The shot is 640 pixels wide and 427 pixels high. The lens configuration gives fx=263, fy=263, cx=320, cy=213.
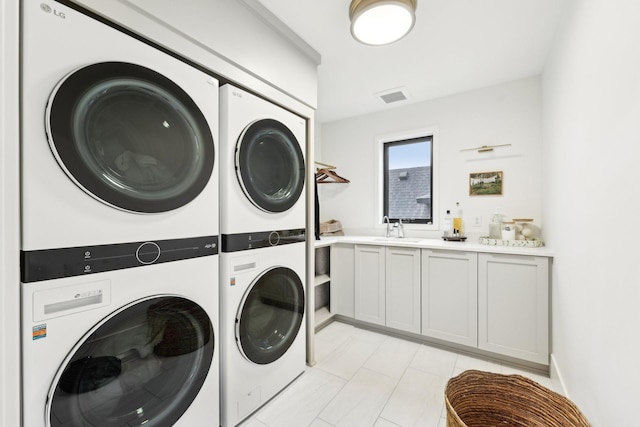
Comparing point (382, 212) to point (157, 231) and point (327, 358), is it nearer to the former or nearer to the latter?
point (327, 358)

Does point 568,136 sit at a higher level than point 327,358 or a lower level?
higher

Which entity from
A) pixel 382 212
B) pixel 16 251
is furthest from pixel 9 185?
pixel 382 212

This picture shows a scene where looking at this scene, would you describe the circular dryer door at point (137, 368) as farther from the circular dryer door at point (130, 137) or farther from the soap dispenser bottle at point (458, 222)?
the soap dispenser bottle at point (458, 222)

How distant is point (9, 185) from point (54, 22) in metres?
0.54

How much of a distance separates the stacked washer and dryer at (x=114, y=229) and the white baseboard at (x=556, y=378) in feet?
6.88

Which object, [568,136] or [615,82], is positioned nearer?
[615,82]

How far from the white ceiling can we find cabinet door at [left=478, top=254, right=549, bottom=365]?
1.65 metres

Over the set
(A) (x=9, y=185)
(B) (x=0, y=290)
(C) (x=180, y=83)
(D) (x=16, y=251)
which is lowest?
(B) (x=0, y=290)

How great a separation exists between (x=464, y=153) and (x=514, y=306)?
1.54 metres

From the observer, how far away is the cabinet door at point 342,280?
2.88 metres

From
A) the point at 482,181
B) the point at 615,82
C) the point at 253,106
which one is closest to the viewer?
the point at 615,82

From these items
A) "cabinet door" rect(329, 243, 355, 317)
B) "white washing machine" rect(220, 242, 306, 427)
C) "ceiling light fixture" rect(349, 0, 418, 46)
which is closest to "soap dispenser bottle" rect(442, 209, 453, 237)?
"cabinet door" rect(329, 243, 355, 317)

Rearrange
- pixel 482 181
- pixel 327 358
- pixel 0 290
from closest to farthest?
pixel 0 290
pixel 327 358
pixel 482 181

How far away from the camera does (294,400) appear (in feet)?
5.63
